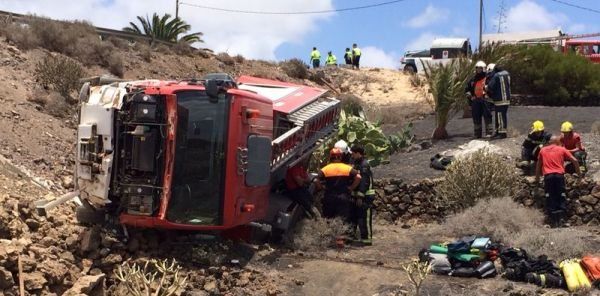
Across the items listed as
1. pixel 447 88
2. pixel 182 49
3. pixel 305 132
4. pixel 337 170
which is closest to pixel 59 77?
pixel 305 132

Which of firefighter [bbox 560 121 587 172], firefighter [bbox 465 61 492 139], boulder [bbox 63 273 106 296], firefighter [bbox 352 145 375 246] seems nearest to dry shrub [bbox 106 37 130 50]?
firefighter [bbox 465 61 492 139]

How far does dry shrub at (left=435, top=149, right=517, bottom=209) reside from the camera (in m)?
12.0

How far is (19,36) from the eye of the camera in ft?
66.8

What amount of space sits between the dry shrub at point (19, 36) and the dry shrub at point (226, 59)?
1076 centimetres

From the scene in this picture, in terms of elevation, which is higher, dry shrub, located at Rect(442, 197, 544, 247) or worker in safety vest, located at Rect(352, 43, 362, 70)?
worker in safety vest, located at Rect(352, 43, 362, 70)

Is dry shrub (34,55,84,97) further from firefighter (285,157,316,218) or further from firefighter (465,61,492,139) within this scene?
firefighter (465,61,492,139)

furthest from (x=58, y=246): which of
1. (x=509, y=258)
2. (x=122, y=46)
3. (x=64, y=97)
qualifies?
(x=122, y=46)

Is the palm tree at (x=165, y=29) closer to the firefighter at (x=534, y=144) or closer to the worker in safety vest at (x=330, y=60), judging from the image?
the worker in safety vest at (x=330, y=60)

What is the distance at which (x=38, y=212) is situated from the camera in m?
8.20

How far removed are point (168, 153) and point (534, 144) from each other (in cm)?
730

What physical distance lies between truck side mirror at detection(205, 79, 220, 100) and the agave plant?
9329mm

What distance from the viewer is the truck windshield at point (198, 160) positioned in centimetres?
813

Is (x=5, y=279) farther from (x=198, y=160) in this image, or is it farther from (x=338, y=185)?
(x=338, y=185)

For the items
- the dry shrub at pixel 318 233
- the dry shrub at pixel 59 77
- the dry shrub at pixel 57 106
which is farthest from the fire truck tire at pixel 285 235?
the dry shrub at pixel 59 77
